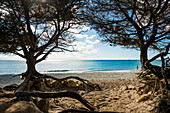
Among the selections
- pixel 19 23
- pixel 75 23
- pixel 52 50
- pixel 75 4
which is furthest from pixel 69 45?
pixel 19 23

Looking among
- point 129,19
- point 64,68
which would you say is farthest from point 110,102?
point 64,68

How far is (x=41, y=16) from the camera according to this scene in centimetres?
469

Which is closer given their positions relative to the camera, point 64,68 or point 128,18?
point 128,18

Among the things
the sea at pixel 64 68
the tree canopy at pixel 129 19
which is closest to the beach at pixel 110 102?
the tree canopy at pixel 129 19

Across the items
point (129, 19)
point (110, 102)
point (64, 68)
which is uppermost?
point (129, 19)

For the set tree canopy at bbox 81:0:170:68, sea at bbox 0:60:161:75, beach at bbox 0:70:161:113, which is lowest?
sea at bbox 0:60:161:75

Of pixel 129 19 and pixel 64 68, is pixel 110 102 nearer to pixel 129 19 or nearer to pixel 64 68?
pixel 129 19

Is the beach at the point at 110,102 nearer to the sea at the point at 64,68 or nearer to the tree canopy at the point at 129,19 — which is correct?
the tree canopy at the point at 129,19

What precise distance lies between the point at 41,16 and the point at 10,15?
117 cm

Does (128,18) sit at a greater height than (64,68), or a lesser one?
greater

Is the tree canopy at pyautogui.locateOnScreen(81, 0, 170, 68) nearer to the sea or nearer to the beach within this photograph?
the beach

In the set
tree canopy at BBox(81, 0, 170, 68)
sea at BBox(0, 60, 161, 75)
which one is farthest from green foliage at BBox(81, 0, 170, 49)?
sea at BBox(0, 60, 161, 75)

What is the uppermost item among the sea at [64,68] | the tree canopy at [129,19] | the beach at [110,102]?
the tree canopy at [129,19]

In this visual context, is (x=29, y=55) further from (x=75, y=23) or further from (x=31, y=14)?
(x=75, y=23)
